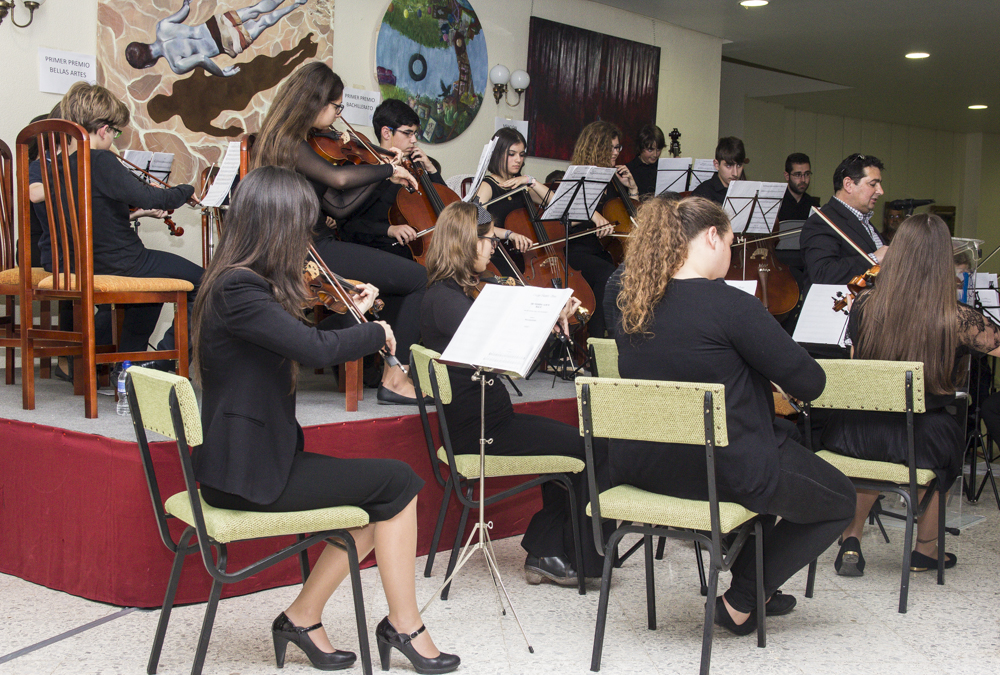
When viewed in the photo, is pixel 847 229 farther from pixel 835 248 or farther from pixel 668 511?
pixel 668 511

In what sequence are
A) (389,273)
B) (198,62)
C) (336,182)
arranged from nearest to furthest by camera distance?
(336,182) → (389,273) → (198,62)

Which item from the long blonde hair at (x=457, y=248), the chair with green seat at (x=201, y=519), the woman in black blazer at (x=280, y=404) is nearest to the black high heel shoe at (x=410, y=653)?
the woman in black blazer at (x=280, y=404)

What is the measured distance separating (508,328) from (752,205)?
113 inches

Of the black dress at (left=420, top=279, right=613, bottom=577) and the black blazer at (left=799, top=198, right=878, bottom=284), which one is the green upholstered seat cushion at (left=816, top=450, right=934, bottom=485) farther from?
the black blazer at (left=799, top=198, right=878, bottom=284)

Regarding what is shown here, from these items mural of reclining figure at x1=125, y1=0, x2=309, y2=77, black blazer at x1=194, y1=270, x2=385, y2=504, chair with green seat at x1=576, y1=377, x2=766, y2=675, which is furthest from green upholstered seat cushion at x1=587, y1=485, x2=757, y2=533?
mural of reclining figure at x1=125, y1=0, x2=309, y2=77

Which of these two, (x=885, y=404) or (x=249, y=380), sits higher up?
(x=249, y=380)

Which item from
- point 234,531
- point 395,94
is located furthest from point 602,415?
point 395,94

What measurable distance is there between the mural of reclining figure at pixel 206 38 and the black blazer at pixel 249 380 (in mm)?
3022

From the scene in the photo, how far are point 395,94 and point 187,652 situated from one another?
386 cm

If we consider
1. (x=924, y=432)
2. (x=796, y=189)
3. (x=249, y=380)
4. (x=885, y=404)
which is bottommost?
(x=924, y=432)

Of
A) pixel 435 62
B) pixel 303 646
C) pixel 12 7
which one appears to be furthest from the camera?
pixel 435 62

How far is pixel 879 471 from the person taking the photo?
8.74 ft

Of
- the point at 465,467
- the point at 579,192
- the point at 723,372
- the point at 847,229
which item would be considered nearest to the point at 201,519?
the point at 465,467

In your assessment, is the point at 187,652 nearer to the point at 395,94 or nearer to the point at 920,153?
the point at 395,94
